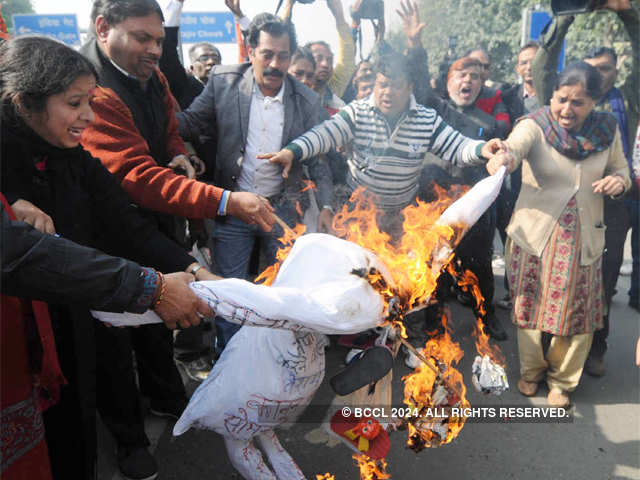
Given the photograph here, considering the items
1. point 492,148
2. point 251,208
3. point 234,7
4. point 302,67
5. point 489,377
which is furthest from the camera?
point 302,67

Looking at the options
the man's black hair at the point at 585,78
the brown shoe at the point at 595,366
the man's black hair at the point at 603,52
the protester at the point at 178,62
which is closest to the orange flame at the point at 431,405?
the man's black hair at the point at 585,78

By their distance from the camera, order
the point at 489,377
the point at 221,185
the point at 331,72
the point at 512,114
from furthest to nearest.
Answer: the point at 331,72 < the point at 512,114 < the point at 221,185 < the point at 489,377

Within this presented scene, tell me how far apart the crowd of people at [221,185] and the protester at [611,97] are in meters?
0.02

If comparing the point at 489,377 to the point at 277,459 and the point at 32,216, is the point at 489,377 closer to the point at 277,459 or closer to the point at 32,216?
the point at 277,459

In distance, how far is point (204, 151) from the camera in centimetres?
382

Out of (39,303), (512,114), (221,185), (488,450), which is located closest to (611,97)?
(512,114)

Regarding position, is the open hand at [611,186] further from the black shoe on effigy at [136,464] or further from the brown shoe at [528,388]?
the black shoe on effigy at [136,464]

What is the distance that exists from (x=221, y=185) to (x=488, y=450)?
257 cm

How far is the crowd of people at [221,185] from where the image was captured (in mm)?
1676

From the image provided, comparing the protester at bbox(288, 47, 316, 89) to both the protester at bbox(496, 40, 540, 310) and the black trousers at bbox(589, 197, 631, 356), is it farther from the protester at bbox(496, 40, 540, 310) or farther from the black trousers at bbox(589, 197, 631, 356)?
the black trousers at bbox(589, 197, 631, 356)

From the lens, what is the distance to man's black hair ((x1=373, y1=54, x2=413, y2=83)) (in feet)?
10.6

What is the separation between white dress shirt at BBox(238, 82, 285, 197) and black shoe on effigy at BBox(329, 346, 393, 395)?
177cm

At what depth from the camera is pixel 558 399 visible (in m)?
3.34

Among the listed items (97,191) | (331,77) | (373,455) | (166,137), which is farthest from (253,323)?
(331,77)
